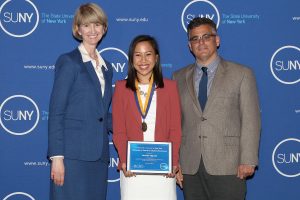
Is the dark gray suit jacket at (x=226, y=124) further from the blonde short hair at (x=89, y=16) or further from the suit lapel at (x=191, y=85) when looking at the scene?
the blonde short hair at (x=89, y=16)

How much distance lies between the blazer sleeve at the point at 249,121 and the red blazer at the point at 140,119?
0.52 metres

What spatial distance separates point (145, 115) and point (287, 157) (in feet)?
6.09

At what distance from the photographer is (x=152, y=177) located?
3.17 m

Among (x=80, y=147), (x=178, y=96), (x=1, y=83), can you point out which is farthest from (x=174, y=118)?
(x=1, y=83)

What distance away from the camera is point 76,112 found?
317cm

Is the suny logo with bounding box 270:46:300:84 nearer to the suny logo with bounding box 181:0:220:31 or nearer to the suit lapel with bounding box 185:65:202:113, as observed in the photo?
the suny logo with bounding box 181:0:220:31

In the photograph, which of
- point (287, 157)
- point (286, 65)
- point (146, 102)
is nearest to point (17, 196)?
point (146, 102)

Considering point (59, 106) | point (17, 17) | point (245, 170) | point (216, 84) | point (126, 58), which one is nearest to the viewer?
point (59, 106)

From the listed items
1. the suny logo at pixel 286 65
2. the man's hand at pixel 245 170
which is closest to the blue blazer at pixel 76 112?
the man's hand at pixel 245 170

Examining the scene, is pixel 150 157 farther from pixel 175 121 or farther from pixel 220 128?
pixel 220 128

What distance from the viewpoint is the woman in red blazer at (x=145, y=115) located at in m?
3.17

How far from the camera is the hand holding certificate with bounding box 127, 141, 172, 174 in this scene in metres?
3.15

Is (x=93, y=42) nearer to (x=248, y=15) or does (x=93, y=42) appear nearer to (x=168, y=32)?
(x=168, y=32)

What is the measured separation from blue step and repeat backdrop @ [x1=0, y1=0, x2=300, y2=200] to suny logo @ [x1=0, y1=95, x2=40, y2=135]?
0.01 m
